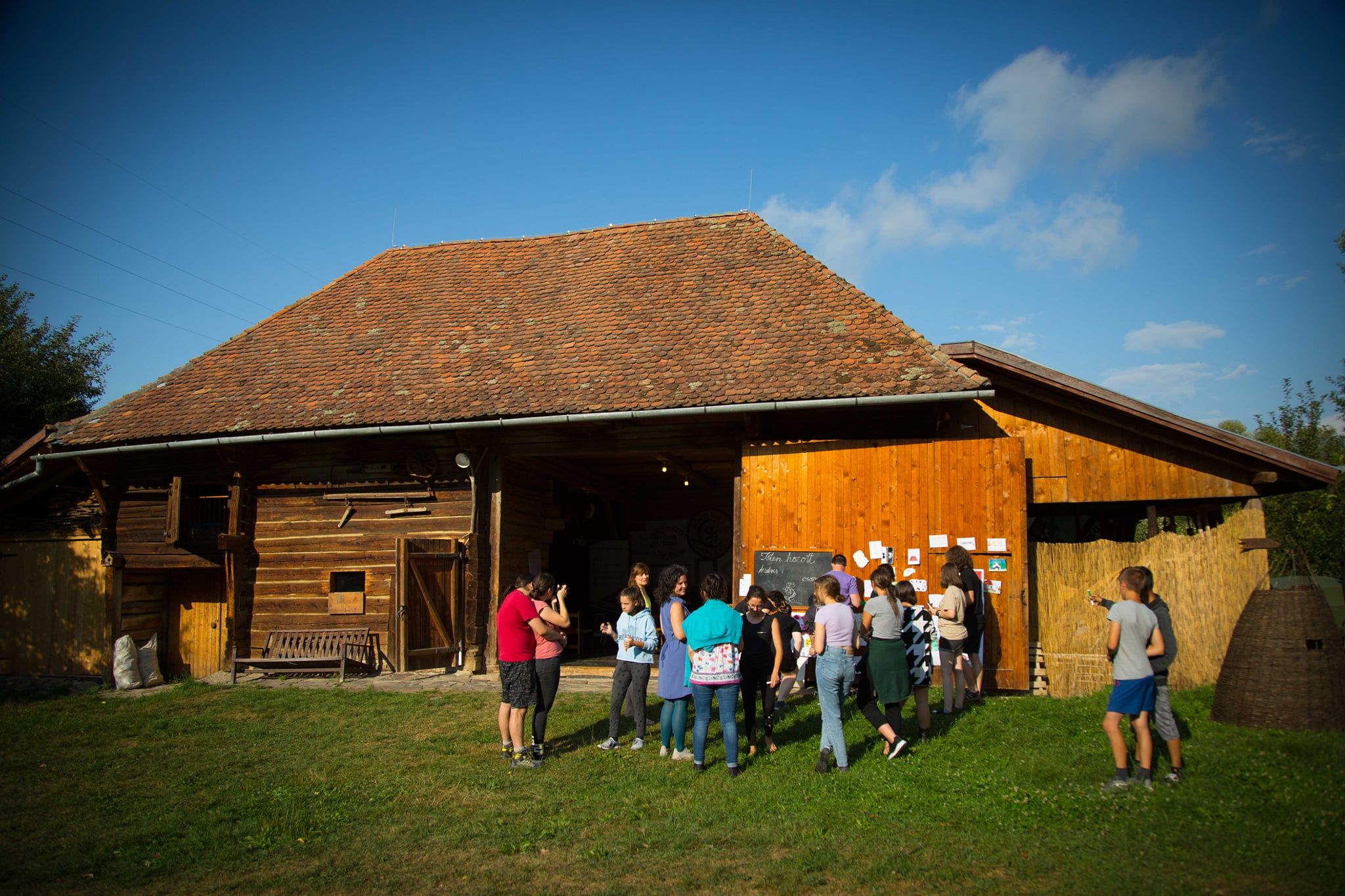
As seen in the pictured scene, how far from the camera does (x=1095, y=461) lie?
→ 11.2 metres

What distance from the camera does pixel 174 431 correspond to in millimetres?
12656

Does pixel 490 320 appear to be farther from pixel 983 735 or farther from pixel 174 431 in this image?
pixel 983 735

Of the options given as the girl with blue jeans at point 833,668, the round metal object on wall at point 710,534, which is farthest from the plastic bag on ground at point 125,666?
the girl with blue jeans at point 833,668

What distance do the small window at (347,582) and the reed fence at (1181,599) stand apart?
9.45 metres

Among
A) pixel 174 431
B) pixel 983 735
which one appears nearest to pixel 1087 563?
pixel 983 735

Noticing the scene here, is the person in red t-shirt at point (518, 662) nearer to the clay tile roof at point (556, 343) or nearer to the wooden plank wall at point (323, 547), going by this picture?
the clay tile roof at point (556, 343)

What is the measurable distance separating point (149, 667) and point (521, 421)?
689 cm

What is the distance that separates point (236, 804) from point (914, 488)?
7650 mm

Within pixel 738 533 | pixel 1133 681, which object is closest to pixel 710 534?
pixel 738 533

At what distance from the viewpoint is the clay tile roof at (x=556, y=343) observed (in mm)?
11227

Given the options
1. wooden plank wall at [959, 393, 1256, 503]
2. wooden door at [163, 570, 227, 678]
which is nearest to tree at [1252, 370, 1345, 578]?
wooden plank wall at [959, 393, 1256, 503]

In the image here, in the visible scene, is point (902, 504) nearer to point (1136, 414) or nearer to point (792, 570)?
point (792, 570)

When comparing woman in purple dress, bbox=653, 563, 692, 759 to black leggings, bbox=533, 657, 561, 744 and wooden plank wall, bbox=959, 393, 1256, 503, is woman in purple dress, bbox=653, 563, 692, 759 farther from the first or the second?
wooden plank wall, bbox=959, 393, 1256, 503

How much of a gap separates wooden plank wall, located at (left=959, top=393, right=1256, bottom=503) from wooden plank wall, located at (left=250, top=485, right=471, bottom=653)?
773cm
